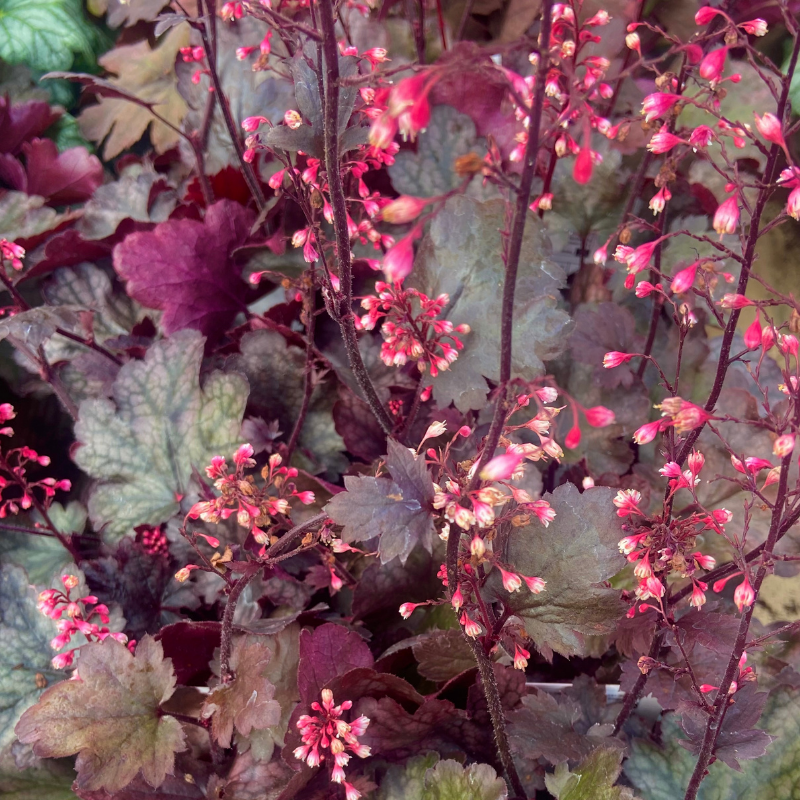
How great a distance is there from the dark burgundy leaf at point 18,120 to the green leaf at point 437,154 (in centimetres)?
77

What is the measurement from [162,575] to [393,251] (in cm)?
76

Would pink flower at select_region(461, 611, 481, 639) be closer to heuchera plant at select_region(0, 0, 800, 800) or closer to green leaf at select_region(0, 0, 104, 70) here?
heuchera plant at select_region(0, 0, 800, 800)

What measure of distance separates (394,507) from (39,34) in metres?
1.37

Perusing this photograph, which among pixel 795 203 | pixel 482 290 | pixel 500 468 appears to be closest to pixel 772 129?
pixel 795 203

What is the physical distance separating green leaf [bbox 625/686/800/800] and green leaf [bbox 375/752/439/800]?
0.25 meters

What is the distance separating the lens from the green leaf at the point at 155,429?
1021 mm

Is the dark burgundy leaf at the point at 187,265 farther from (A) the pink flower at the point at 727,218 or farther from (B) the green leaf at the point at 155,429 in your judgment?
(A) the pink flower at the point at 727,218

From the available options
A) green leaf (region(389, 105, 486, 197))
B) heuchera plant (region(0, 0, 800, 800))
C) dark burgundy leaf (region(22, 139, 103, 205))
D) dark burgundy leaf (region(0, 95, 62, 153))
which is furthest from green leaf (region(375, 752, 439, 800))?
dark burgundy leaf (region(0, 95, 62, 153))

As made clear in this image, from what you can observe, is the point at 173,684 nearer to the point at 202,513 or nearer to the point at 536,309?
the point at 202,513

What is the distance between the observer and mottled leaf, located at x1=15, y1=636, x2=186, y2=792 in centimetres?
71

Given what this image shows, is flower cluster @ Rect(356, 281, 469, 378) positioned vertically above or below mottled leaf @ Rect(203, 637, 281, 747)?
above

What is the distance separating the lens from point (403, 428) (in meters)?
0.93

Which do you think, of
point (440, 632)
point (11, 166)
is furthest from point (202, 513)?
→ point (11, 166)

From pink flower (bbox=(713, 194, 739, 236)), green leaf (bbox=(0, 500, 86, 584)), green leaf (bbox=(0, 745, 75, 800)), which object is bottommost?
green leaf (bbox=(0, 745, 75, 800))
